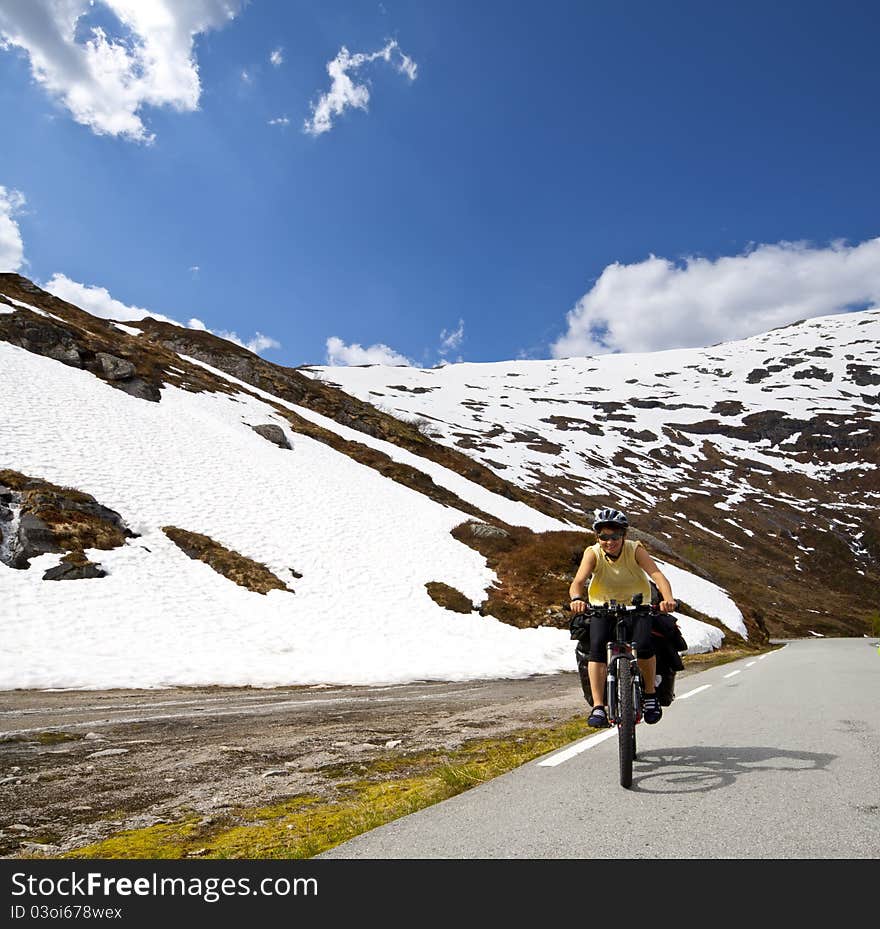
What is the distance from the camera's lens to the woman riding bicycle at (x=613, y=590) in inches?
226

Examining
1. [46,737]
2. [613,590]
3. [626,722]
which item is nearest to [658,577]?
[613,590]

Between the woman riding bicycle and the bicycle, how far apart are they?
0.06 m

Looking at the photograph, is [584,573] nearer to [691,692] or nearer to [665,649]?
[665,649]

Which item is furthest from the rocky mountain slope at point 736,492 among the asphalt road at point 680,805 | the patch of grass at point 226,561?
the asphalt road at point 680,805

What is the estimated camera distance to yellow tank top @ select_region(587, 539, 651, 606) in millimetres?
6145

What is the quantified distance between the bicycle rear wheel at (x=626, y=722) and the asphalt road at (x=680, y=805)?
0.17 metres

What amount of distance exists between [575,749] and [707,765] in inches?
55.7

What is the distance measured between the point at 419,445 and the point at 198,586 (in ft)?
119

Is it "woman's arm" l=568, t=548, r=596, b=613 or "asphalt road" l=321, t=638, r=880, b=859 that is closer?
"asphalt road" l=321, t=638, r=880, b=859

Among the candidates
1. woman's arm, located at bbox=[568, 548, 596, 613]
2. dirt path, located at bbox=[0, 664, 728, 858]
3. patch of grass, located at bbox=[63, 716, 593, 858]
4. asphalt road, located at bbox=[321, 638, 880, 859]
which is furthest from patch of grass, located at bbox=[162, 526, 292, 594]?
woman's arm, located at bbox=[568, 548, 596, 613]

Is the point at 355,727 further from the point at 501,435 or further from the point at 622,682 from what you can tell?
the point at 501,435

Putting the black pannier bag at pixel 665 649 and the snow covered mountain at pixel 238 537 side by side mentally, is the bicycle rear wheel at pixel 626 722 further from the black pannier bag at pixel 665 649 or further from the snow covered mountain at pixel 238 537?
the snow covered mountain at pixel 238 537

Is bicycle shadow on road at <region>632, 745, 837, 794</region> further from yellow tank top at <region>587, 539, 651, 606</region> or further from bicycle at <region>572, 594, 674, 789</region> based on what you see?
yellow tank top at <region>587, 539, 651, 606</region>

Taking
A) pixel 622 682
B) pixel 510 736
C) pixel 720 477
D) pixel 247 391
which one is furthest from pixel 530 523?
pixel 720 477
